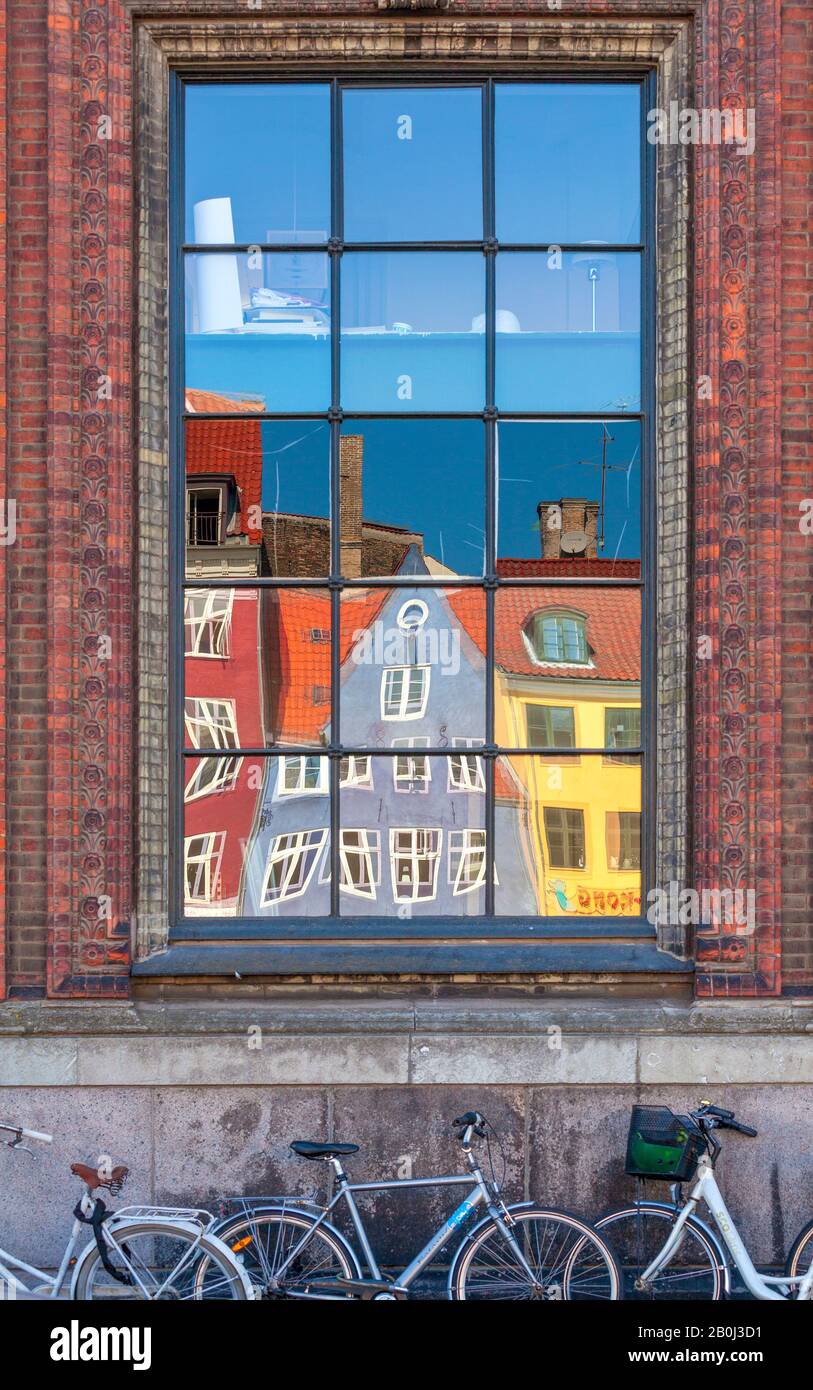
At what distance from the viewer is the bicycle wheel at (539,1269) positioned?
210 inches

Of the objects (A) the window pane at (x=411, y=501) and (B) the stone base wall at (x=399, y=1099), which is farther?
(A) the window pane at (x=411, y=501)

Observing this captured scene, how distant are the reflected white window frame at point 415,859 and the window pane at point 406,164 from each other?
315 cm

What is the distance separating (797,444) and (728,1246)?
3.81 metres

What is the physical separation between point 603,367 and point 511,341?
1.67ft

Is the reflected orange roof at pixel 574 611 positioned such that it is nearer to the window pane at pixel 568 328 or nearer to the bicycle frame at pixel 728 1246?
the window pane at pixel 568 328

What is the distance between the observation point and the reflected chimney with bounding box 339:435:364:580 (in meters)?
6.61

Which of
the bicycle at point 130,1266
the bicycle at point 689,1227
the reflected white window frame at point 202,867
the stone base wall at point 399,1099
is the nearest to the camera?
the bicycle at point 130,1266

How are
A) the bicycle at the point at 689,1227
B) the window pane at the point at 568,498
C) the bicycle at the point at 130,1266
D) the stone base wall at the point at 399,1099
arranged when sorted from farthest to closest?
the window pane at the point at 568,498, the stone base wall at the point at 399,1099, the bicycle at the point at 689,1227, the bicycle at the point at 130,1266

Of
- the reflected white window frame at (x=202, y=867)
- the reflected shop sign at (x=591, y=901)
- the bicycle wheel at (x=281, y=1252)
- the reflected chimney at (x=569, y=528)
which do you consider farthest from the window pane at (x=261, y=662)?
the bicycle wheel at (x=281, y=1252)

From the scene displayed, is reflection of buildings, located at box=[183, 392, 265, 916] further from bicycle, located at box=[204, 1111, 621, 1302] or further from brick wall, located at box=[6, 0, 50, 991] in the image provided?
bicycle, located at box=[204, 1111, 621, 1302]

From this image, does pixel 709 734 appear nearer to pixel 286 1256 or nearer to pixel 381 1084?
pixel 381 1084

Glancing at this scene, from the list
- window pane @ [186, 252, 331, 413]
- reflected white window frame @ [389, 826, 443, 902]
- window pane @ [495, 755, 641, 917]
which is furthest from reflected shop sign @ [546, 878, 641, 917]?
window pane @ [186, 252, 331, 413]

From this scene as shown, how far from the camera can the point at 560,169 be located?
6668 mm

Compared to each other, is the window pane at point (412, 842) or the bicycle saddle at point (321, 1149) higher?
the window pane at point (412, 842)
